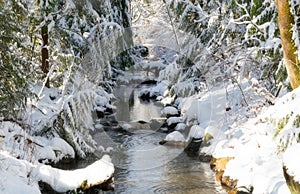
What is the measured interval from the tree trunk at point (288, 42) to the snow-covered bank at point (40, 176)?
4436 mm

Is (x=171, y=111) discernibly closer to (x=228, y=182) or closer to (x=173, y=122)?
(x=173, y=122)

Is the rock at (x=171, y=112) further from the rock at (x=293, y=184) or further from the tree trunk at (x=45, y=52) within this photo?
the rock at (x=293, y=184)

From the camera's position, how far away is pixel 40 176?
28.3 feet

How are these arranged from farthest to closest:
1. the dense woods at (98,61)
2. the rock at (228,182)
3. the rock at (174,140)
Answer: the rock at (174,140) < the rock at (228,182) < the dense woods at (98,61)

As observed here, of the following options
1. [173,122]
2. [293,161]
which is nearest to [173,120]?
[173,122]

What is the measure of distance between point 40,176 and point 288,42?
17.1ft

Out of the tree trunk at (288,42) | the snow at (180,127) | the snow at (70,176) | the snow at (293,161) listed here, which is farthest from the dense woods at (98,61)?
the snow at (293,161)

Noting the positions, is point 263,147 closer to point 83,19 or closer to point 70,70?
point 70,70

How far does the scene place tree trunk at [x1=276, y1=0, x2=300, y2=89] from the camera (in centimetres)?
728

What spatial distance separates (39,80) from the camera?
45.7 ft

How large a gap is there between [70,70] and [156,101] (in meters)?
10.5

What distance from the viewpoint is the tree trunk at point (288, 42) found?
7277 mm

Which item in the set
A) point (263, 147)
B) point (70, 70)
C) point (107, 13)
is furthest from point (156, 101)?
point (263, 147)

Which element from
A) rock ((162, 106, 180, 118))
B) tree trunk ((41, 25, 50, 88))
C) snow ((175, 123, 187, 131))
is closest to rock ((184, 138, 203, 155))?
snow ((175, 123, 187, 131))
